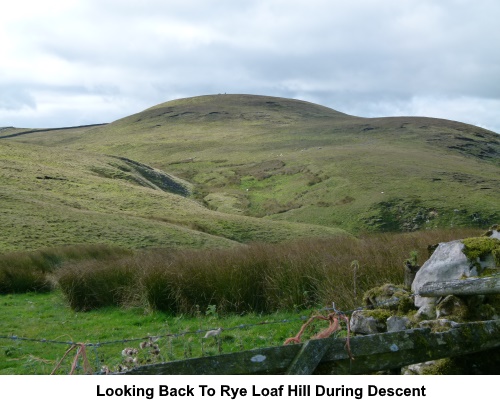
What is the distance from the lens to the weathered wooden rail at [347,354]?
4008 mm

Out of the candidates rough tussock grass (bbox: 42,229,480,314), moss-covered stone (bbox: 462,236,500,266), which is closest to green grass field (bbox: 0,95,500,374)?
rough tussock grass (bbox: 42,229,480,314)

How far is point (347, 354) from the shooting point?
435 cm

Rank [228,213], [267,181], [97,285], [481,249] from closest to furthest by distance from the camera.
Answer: [481,249] → [97,285] → [228,213] → [267,181]

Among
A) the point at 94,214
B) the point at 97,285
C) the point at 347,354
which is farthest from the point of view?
the point at 94,214

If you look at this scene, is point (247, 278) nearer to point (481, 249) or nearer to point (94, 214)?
point (481, 249)

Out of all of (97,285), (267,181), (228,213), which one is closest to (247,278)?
(97,285)

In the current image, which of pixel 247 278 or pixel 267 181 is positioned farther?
pixel 267 181

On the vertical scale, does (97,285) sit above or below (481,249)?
below

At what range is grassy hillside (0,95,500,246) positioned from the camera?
1547 inches

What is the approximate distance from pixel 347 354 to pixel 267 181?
218 feet

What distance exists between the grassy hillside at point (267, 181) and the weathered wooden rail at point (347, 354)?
26.2 metres

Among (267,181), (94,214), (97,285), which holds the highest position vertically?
(267,181)

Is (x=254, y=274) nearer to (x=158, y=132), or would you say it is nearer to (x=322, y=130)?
(x=322, y=130)

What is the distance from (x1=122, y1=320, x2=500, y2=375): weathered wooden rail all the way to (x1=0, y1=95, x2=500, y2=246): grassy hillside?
2624 cm
